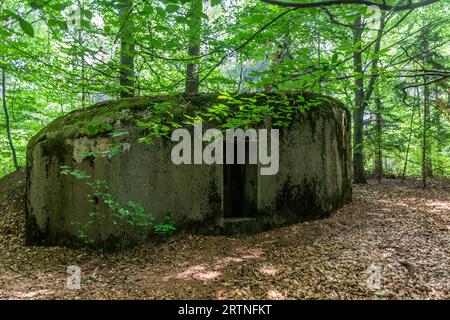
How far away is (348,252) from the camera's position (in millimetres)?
4492

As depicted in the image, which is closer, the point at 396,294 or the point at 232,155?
the point at 396,294

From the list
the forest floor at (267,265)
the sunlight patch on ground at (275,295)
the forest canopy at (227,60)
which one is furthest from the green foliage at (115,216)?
the sunlight patch on ground at (275,295)

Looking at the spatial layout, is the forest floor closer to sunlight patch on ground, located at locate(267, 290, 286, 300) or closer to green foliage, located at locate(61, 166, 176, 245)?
sunlight patch on ground, located at locate(267, 290, 286, 300)

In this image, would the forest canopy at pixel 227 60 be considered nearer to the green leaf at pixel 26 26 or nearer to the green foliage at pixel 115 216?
the green leaf at pixel 26 26

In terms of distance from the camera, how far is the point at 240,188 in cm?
669

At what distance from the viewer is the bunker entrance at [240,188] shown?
237 inches

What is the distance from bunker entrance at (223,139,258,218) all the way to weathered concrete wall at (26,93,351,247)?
278mm

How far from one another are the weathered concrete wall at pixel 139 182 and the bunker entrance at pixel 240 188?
28 centimetres

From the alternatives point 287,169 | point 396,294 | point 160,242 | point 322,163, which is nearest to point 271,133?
point 287,169

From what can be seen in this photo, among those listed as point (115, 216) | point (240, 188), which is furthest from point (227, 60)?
point (240, 188)

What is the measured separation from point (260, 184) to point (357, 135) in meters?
7.28

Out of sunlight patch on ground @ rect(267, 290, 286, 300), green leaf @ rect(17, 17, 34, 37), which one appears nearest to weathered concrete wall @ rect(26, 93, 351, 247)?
sunlight patch on ground @ rect(267, 290, 286, 300)

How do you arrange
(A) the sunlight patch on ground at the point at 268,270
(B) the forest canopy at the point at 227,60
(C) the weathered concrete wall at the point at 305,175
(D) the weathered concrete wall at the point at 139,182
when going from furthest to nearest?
(C) the weathered concrete wall at the point at 305,175, (D) the weathered concrete wall at the point at 139,182, (A) the sunlight patch on ground at the point at 268,270, (B) the forest canopy at the point at 227,60
